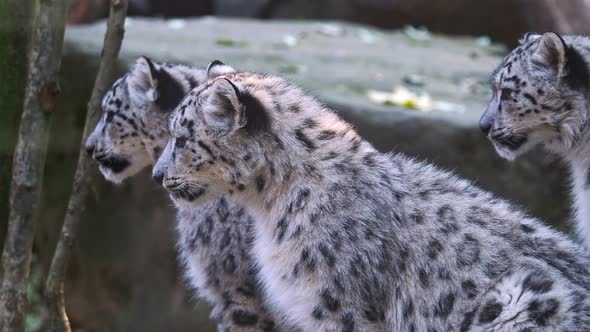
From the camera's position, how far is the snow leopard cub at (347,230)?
17.2 feet

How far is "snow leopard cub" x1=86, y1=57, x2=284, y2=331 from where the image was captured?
6379 mm

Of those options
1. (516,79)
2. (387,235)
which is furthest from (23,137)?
(516,79)

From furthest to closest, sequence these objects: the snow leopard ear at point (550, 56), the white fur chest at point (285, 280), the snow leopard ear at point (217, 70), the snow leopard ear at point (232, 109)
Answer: the snow leopard ear at point (550, 56) → the snow leopard ear at point (217, 70) → the white fur chest at point (285, 280) → the snow leopard ear at point (232, 109)

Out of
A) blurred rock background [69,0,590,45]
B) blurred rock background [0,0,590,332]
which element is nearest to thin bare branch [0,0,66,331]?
blurred rock background [0,0,590,332]

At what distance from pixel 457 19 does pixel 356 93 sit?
6930mm

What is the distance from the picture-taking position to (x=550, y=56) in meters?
6.36

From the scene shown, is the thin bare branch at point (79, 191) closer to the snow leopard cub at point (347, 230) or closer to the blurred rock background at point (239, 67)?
the blurred rock background at point (239, 67)

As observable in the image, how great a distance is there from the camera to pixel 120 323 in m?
10.7

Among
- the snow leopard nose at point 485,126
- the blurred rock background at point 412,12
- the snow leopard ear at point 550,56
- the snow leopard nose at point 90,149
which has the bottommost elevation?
the blurred rock background at point 412,12

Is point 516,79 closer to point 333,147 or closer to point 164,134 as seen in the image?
point 333,147

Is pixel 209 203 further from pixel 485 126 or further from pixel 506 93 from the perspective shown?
pixel 506 93

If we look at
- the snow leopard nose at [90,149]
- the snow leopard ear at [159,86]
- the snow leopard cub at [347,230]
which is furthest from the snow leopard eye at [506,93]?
the snow leopard nose at [90,149]

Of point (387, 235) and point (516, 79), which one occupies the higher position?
point (516, 79)

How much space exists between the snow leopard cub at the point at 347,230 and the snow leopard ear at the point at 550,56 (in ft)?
4.02
